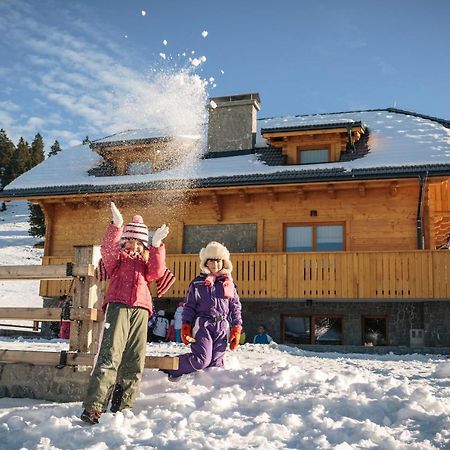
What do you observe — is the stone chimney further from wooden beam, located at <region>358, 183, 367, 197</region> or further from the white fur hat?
the white fur hat

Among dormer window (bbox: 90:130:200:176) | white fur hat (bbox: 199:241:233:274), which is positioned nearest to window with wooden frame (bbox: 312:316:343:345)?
dormer window (bbox: 90:130:200:176)

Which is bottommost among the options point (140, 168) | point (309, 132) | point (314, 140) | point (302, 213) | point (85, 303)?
point (85, 303)

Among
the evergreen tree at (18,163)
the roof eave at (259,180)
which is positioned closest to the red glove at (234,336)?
the roof eave at (259,180)

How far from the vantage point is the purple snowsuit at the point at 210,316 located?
6379mm

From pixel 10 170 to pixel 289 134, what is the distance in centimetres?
6825

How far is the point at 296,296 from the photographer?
15000 millimetres

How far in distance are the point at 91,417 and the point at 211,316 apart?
2.14 meters

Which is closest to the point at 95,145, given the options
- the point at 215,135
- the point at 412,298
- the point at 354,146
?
the point at 215,135

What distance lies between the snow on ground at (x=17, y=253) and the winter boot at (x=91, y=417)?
1577cm

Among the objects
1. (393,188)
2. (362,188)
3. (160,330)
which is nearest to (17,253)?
(160,330)

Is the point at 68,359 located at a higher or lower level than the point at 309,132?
lower

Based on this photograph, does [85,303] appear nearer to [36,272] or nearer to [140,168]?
[36,272]

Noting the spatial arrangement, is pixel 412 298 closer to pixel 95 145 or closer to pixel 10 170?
pixel 95 145

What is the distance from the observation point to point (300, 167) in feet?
54.2
